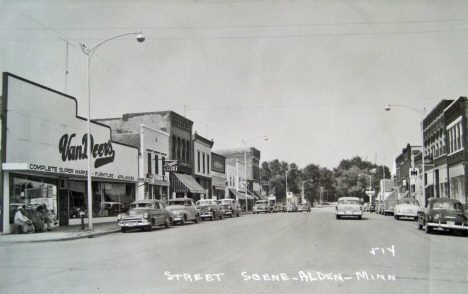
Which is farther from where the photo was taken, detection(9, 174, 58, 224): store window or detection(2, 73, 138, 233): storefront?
detection(9, 174, 58, 224): store window

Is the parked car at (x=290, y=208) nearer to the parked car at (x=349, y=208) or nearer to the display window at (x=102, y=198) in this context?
the parked car at (x=349, y=208)

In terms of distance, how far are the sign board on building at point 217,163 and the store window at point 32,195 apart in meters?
32.8

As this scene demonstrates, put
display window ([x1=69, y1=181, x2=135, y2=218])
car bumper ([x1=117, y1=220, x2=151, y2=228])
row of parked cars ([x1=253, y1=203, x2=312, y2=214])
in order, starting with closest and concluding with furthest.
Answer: car bumper ([x1=117, y1=220, x2=151, y2=228])
display window ([x1=69, y1=181, x2=135, y2=218])
row of parked cars ([x1=253, y1=203, x2=312, y2=214])

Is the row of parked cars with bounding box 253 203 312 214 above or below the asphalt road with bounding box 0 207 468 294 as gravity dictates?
below

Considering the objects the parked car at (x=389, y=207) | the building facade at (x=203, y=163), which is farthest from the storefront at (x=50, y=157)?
the parked car at (x=389, y=207)

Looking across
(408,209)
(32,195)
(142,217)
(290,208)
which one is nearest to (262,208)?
(290,208)

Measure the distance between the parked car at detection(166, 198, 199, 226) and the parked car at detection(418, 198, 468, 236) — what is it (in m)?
14.8

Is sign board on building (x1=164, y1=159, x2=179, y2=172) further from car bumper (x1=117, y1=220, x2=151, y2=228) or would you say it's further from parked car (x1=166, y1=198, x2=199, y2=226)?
car bumper (x1=117, y1=220, x2=151, y2=228)

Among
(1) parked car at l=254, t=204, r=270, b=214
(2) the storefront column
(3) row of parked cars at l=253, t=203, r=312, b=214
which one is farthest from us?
(3) row of parked cars at l=253, t=203, r=312, b=214

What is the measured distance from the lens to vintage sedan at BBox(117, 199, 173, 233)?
22.5 m

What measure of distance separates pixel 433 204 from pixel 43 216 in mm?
19238

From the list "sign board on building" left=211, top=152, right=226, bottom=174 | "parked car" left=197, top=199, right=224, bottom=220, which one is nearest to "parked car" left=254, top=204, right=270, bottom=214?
"sign board on building" left=211, top=152, right=226, bottom=174

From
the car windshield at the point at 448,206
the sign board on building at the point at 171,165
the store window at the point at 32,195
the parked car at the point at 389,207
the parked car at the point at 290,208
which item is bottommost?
the parked car at the point at 290,208

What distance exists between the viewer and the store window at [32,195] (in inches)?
838
